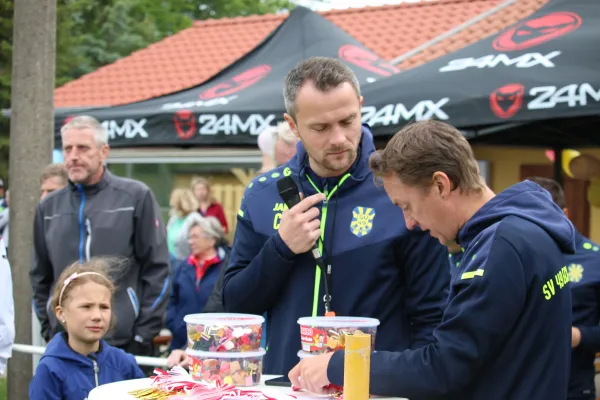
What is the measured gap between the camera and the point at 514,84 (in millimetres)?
5664

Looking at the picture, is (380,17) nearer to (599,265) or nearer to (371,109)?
(371,109)

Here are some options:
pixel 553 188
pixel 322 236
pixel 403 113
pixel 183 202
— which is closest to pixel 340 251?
pixel 322 236

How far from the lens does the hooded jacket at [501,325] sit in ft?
7.62

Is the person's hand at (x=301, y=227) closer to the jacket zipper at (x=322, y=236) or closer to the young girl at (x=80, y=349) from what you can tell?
the jacket zipper at (x=322, y=236)

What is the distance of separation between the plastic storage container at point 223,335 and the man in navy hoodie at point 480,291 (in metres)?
0.23

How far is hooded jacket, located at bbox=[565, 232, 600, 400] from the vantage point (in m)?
4.92

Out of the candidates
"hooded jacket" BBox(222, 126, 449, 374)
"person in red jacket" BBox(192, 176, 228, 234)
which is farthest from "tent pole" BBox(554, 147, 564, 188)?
"person in red jacket" BBox(192, 176, 228, 234)

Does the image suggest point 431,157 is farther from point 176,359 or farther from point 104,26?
point 104,26

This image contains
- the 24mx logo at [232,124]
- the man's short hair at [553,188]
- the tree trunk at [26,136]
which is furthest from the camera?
the 24mx logo at [232,124]

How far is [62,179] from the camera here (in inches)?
261

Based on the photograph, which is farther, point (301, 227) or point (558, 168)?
point (558, 168)

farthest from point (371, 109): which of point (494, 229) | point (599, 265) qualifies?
point (494, 229)

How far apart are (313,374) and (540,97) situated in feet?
11.3

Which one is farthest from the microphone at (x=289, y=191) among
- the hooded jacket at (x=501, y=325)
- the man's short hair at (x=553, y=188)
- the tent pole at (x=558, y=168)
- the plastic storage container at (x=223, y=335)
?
the tent pole at (x=558, y=168)
